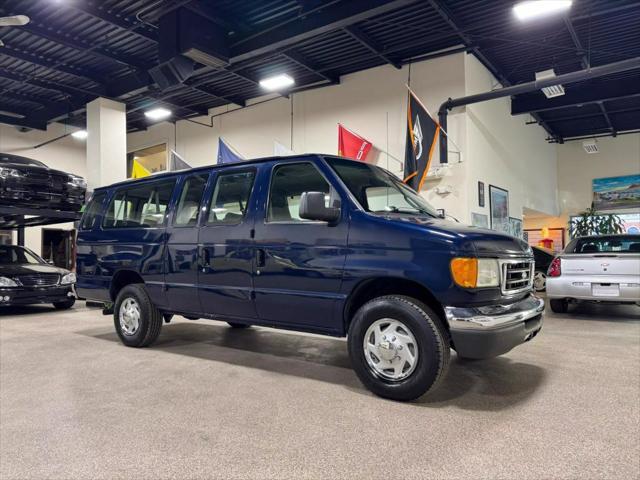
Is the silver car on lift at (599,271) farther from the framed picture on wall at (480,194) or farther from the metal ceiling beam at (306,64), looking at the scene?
the metal ceiling beam at (306,64)

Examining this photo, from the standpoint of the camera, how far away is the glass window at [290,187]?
357 cm

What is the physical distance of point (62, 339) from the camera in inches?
210

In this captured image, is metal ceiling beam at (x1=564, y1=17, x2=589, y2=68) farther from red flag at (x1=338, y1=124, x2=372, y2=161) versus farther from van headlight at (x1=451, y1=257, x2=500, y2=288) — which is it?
van headlight at (x1=451, y1=257, x2=500, y2=288)

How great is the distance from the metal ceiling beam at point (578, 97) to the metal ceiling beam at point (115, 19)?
10.1m

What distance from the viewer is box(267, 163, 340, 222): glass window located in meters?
3.57

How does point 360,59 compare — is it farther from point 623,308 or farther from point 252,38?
point 623,308

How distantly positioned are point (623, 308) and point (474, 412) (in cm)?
707

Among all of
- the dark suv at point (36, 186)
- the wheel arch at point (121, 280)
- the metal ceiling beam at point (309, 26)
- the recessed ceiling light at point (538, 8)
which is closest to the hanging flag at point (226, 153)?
the metal ceiling beam at point (309, 26)

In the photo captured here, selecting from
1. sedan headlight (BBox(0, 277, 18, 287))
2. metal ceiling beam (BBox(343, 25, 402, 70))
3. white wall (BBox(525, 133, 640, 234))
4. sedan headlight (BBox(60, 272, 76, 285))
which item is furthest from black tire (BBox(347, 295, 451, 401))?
white wall (BBox(525, 133, 640, 234))

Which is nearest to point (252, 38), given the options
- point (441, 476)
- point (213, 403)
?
point (213, 403)

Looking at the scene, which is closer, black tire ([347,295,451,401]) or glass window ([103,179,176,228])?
black tire ([347,295,451,401])

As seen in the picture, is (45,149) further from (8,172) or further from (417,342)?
(417,342)

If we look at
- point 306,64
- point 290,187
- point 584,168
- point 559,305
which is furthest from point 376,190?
point 584,168

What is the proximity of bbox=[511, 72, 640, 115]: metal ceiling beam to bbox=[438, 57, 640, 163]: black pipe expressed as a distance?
8.05 feet
